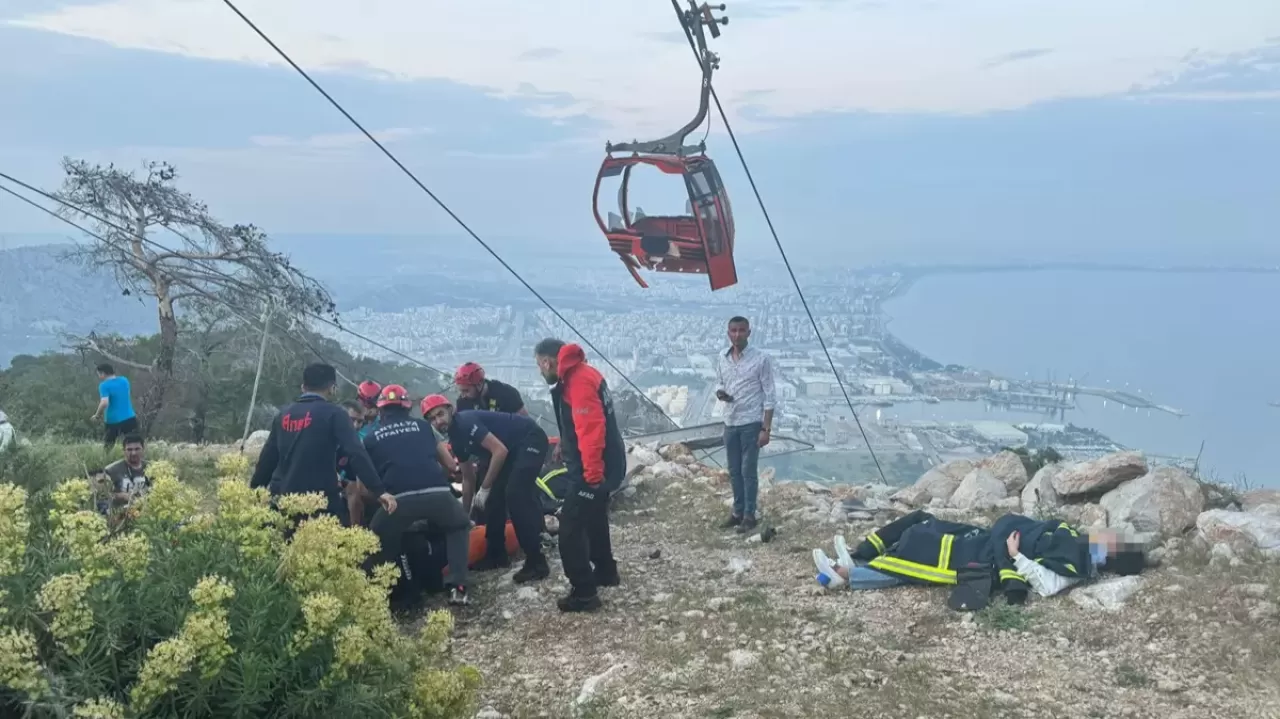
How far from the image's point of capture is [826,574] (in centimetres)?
611

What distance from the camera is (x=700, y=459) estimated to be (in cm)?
1153

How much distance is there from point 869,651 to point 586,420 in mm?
1995

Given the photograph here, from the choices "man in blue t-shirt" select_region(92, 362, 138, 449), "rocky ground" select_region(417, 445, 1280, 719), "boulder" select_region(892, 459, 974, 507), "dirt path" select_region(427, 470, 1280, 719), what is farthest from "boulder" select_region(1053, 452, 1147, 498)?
"man in blue t-shirt" select_region(92, 362, 138, 449)

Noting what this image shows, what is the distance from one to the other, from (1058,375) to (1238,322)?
7.37 meters

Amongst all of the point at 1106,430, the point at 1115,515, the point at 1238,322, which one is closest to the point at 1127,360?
the point at 1238,322

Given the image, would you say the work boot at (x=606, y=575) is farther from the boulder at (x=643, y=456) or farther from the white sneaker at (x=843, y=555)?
the boulder at (x=643, y=456)

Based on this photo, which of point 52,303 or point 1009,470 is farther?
point 52,303

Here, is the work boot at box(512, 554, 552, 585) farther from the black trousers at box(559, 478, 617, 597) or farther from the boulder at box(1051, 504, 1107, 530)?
the boulder at box(1051, 504, 1107, 530)

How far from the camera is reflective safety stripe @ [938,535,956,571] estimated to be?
5863mm

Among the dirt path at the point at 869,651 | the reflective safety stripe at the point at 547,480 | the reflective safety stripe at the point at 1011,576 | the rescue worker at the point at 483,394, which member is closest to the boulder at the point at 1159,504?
the dirt path at the point at 869,651

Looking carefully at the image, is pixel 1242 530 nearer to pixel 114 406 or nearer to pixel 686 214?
pixel 686 214

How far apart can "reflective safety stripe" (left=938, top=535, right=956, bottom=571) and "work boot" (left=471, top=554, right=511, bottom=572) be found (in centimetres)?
291

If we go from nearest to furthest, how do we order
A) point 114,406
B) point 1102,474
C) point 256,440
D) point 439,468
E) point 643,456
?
point 439,468 → point 1102,474 → point 114,406 → point 643,456 → point 256,440

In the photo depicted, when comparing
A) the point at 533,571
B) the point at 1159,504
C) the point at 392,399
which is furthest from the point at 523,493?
the point at 1159,504
